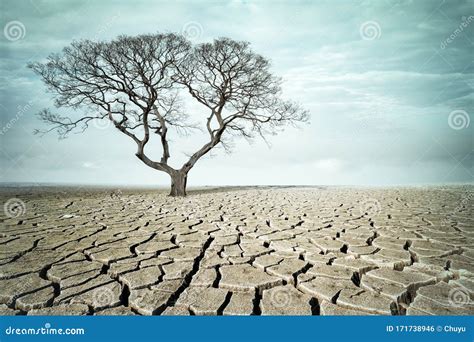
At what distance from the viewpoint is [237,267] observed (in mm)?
2309

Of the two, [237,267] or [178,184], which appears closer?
[237,267]

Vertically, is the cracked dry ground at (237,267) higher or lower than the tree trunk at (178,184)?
lower

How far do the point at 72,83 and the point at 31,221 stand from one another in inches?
252

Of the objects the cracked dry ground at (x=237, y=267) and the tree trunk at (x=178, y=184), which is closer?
the cracked dry ground at (x=237, y=267)

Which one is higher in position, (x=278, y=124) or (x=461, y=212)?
(x=278, y=124)

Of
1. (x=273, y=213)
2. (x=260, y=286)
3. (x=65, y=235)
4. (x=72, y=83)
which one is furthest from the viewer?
(x=72, y=83)

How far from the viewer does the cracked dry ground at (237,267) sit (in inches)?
67.9

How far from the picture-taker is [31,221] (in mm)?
4160

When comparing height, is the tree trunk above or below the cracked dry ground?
above

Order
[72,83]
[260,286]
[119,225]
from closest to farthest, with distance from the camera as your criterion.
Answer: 1. [260,286]
2. [119,225]
3. [72,83]

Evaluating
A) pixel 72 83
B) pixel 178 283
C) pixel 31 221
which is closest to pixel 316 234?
pixel 178 283

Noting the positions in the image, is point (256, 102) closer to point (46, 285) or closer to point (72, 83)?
point (72, 83)

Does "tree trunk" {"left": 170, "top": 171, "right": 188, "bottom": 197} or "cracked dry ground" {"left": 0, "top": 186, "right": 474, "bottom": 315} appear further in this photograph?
"tree trunk" {"left": 170, "top": 171, "right": 188, "bottom": 197}

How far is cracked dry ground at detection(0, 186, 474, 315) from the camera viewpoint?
1.72 metres
